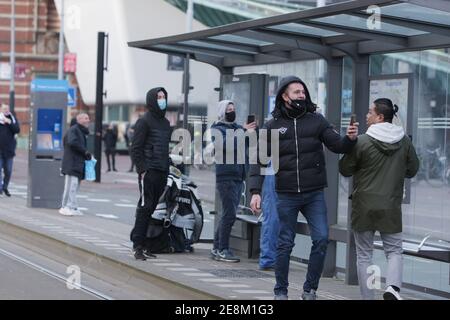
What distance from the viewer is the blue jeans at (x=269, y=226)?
11375mm

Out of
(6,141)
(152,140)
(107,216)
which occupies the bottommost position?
(107,216)

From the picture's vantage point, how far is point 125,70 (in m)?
55.7

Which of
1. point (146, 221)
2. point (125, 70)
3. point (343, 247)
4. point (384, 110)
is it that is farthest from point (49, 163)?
point (125, 70)

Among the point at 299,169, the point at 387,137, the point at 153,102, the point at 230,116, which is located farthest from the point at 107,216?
the point at 387,137

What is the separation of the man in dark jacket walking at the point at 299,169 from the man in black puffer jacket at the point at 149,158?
287 centimetres

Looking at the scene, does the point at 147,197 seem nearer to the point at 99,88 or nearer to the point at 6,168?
the point at 6,168

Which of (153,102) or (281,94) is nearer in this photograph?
(281,94)

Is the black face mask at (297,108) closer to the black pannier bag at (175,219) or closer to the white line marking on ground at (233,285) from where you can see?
the white line marking on ground at (233,285)

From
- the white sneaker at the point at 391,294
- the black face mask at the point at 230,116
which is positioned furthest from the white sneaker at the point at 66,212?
the white sneaker at the point at 391,294

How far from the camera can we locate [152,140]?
11820 millimetres

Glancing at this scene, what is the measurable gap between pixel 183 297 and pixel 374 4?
323cm

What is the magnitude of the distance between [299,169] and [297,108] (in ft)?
1.70

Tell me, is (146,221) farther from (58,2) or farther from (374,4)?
(58,2)

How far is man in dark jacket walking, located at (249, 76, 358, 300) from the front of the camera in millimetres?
8977
